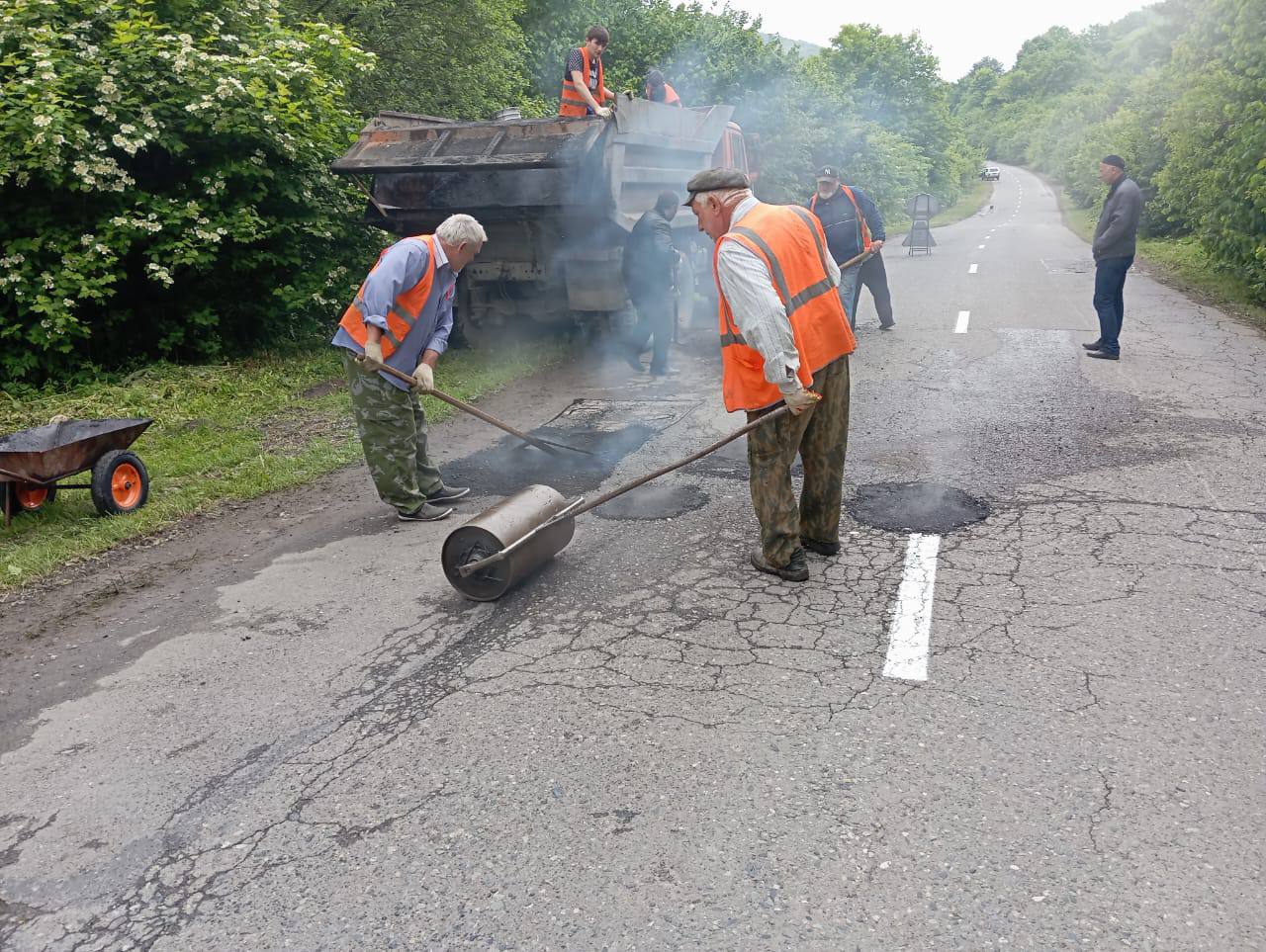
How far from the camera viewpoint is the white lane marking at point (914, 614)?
3693 millimetres

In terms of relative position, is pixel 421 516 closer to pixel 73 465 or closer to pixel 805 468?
pixel 73 465

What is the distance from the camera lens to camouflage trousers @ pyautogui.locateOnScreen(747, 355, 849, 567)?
14.9 ft

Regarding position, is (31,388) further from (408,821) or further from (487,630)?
(408,821)

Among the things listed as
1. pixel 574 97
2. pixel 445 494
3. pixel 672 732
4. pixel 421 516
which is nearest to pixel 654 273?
pixel 574 97

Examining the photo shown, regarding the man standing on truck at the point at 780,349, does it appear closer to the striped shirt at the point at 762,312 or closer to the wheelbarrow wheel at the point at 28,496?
the striped shirt at the point at 762,312

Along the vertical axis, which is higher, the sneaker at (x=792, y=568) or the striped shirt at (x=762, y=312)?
the striped shirt at (x=762, y=312)

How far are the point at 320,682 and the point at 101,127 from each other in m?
6.66

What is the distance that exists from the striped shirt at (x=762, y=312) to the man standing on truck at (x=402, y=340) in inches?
66.7

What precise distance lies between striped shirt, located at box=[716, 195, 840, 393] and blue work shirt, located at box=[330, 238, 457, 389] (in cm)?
193

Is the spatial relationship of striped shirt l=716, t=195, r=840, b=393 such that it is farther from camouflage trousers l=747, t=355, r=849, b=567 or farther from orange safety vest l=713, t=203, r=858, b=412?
camouflage trousers l=747, t=355, r=849, b=567

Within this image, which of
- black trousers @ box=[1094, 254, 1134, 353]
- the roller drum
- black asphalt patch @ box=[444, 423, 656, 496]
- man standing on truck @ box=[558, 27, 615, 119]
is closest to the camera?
the roller drum

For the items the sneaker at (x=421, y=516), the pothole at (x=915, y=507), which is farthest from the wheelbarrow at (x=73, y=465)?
the pothole at (x=915, y=507)

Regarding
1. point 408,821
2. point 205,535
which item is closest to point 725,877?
point 408,821

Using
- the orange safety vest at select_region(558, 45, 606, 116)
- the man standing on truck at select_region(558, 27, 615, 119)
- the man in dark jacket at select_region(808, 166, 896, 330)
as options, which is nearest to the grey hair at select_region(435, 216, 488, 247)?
the man standing on truck at select_region(558, 27, 615, 119)
